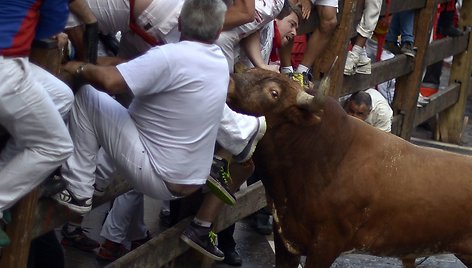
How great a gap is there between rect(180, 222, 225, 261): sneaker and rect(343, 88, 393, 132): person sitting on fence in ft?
8.88

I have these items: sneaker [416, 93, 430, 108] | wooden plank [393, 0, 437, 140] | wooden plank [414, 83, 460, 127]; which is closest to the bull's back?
wooden plank [393, 0, 437, 140]

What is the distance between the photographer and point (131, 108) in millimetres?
5742

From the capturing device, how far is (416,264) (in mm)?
8336

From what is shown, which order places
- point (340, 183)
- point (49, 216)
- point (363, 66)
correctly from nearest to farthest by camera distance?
point (49, 216) → point (340, 183) → point (363, 66)

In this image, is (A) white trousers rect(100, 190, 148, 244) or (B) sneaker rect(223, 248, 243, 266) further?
(B) sneaker rect(223, 248, 243, 266)

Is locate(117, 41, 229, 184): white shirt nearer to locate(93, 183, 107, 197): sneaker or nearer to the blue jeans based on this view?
locate(93, 183, 107, 197): sneaker

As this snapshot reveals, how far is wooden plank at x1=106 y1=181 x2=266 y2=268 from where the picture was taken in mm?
6457

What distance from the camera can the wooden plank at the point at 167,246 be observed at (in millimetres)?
6457

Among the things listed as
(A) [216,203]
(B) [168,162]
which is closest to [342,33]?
(A) [216,203]

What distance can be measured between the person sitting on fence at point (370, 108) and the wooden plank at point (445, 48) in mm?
1589

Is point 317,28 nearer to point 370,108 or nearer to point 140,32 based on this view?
point 370,108

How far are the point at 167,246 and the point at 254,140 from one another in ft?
3.23

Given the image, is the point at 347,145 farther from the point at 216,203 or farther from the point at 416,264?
the point at 416,264

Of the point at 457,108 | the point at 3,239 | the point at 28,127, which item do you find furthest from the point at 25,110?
the point at 457,108
